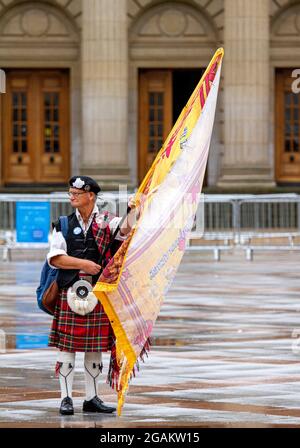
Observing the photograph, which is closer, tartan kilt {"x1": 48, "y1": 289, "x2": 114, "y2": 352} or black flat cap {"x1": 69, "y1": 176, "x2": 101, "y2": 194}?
tartan kilt {"x1": 48, "y1": 289, "x2": 114, "y2": 352}

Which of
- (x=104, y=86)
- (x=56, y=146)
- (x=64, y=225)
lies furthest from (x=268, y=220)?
(x=64, y=225)

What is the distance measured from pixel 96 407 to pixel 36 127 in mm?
30989

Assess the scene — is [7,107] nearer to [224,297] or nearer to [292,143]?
[292,143]

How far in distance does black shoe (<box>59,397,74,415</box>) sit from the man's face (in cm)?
153

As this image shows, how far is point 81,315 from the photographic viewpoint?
41.9 ft

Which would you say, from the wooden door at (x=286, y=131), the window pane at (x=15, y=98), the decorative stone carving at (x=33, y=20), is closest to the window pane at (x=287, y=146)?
the wooden door at (x=286, y=131)

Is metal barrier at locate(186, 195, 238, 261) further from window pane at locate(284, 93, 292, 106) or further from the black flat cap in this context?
the black flat cap

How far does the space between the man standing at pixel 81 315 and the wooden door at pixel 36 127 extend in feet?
98.5

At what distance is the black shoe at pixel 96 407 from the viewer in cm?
1269

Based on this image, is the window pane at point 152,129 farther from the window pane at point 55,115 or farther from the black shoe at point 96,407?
the black shoe at point 96,407

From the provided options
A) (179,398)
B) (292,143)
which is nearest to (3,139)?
(292,143)

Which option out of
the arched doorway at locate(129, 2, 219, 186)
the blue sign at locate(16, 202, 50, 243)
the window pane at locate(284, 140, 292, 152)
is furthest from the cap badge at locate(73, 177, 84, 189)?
the window pane at locate(284, 140, 292, 152)

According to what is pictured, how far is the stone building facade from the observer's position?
134ft
